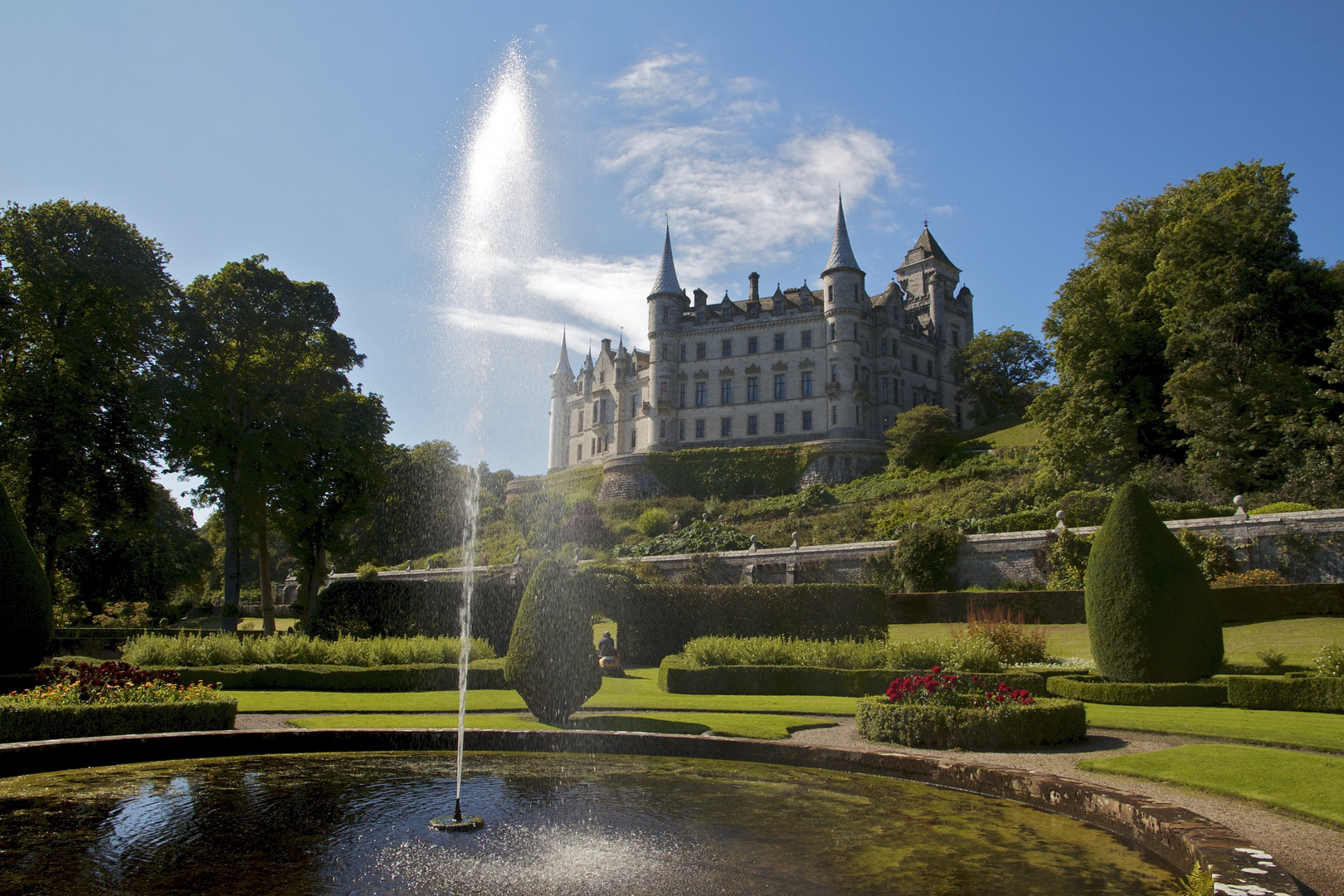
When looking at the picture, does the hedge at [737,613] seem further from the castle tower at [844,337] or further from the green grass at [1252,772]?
the castle tower at [844,337]

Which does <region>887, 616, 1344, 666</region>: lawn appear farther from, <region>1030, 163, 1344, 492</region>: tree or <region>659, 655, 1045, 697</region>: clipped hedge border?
<region>1030, 163, 1344, 492</region>: tree

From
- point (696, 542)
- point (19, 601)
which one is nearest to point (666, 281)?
point (696, 542)

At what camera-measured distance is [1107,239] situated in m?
38.8

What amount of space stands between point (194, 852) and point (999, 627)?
16.7 metres

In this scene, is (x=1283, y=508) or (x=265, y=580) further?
(x=265, y=580)

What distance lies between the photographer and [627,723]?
38.1 ft

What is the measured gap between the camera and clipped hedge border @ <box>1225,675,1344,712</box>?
12586 mm

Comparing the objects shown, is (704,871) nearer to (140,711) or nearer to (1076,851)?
(1076,851)

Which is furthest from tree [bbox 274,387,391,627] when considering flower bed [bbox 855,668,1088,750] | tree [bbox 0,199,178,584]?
flower bed [bbox 855,668,1088,750]

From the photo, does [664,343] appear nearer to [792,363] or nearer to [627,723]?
[792,363]

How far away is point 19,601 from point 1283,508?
3008 centimetres

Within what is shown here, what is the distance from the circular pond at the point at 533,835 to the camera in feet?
18.0

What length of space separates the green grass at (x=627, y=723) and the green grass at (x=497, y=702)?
0.77 meters

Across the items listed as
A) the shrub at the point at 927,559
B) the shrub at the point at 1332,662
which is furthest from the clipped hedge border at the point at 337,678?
the shrub at the point at 927,559
